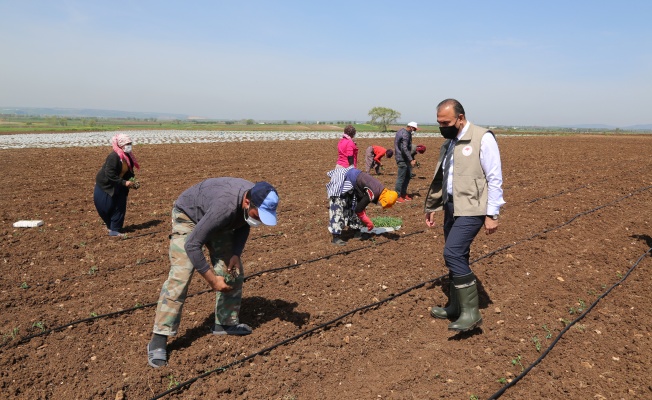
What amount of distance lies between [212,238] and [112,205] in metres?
4.07

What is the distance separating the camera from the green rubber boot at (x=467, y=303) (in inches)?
150

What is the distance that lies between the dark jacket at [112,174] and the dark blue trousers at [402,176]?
5249 millimetres

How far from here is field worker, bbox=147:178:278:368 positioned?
2.98 metres

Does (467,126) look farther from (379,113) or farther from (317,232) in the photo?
(379,113)

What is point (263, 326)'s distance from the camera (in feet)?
13.6

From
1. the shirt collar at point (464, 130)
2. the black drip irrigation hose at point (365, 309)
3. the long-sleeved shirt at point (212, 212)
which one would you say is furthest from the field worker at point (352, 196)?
the long-sleeved shirt at point (212, 212)

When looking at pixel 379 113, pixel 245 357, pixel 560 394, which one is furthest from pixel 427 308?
pixel 379 113

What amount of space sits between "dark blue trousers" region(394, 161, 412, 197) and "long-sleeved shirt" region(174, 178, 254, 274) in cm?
624

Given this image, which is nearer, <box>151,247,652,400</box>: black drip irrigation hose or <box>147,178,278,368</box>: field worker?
<box>147,178,278,368</box>: field worker

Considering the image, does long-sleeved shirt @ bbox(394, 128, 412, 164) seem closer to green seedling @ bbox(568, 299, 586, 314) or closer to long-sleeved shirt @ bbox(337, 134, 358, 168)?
long-sleeved shirt @ bbox(337, 134, 358, 168)

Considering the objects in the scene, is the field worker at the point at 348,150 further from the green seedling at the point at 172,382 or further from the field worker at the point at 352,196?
the green seedling at the point at 172,382

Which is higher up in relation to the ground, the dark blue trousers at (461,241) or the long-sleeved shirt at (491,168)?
the long-sleeved shirt at (491,168)

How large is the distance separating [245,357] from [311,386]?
63 cm

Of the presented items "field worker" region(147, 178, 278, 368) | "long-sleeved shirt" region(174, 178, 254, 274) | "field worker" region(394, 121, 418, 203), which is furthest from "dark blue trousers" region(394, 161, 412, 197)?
"long-sleeved shirt" region(174, 178, 254, 274)
